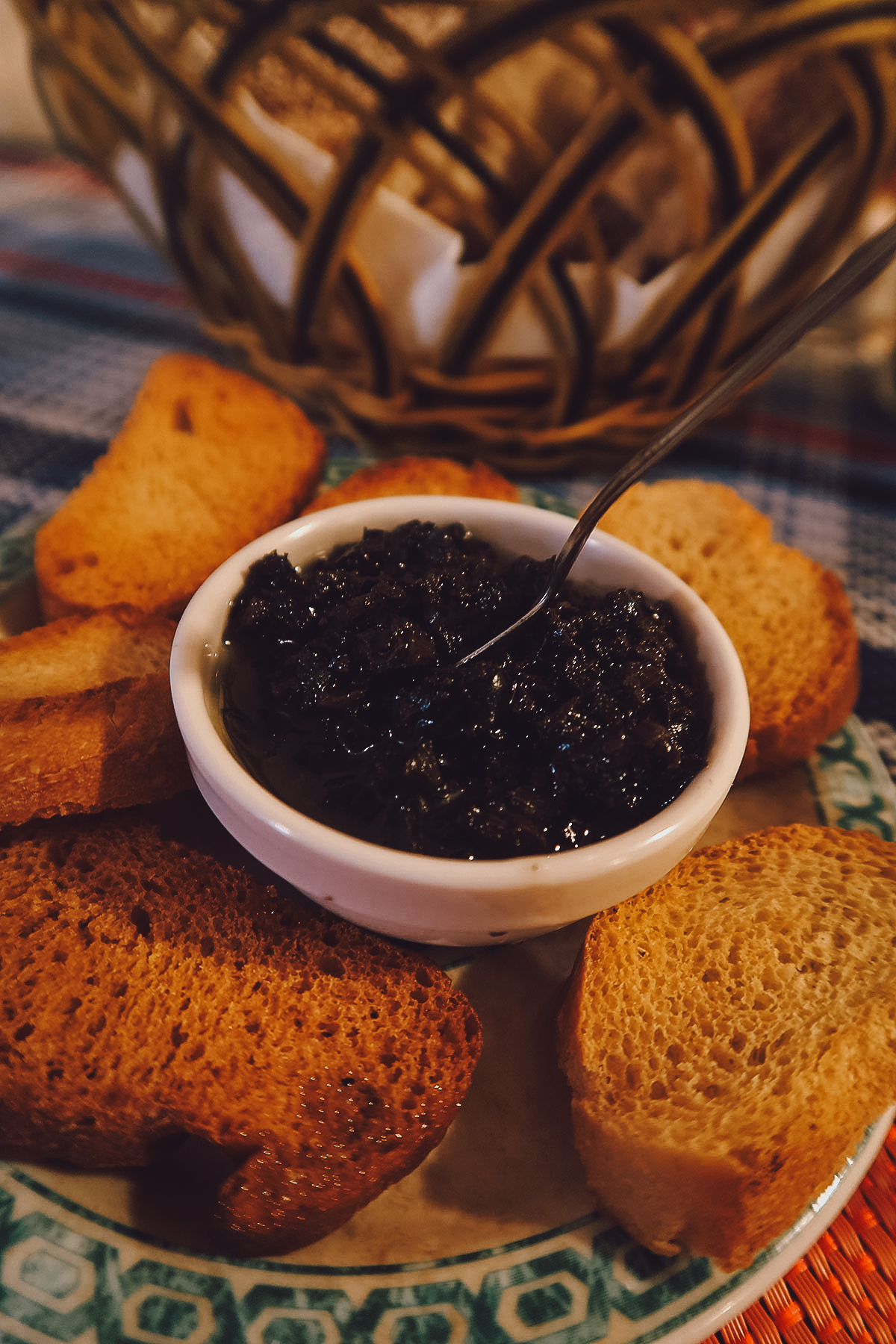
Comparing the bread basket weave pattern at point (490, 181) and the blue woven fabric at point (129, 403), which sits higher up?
the bread basket weave pattern at point (490, 181)

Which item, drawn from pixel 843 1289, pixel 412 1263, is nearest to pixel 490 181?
pixel 412 1263

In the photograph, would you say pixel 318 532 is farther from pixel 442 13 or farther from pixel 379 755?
pixel 442 13

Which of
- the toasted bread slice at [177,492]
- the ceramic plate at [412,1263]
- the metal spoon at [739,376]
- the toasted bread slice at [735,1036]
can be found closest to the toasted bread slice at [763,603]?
the toasted bread slice at [735,1036]

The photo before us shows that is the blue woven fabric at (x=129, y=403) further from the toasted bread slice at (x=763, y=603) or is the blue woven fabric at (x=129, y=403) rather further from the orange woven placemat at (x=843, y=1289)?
the orange woven placemat at (x=843, y=1289)

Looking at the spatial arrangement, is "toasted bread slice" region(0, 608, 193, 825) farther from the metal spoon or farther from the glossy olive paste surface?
the metal spoon

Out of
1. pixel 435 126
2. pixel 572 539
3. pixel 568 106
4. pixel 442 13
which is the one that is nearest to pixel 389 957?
pixel 572 539

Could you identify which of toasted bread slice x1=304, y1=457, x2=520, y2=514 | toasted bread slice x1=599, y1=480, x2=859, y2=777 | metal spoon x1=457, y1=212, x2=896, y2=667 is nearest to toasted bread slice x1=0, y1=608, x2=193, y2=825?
metal spoon x1=457, y1=212, x2=896, y2=667
